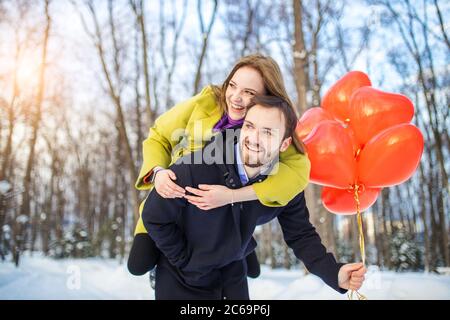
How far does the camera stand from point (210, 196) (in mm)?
1312

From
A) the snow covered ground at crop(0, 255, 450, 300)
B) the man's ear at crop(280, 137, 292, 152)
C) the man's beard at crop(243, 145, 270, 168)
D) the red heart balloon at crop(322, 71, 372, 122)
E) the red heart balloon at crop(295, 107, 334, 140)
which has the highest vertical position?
the red heart balloon at crop(322, 71, 372, 122)

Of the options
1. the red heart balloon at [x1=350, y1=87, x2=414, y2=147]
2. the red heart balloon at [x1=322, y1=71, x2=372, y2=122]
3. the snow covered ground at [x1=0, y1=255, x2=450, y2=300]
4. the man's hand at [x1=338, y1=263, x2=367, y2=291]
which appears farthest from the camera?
the snow covered ground at [x1=0, y1=255, x2=450, y2=300]

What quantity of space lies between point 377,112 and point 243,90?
964mm

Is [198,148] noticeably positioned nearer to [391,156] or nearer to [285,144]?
[285,144]

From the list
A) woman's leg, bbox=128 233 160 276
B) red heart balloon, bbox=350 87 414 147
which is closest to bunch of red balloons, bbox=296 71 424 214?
red heart balloon, bbox=350 87 414 147

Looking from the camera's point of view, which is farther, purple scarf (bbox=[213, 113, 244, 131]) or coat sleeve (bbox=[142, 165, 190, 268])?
purple scarf (bbox=[213, 113, 244, 131])

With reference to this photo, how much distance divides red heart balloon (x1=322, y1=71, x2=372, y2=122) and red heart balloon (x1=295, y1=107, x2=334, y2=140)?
0.14 metres

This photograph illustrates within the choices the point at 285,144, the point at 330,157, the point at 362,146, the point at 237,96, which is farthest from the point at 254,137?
the point at 362,146

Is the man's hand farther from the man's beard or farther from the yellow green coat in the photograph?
the man's beard

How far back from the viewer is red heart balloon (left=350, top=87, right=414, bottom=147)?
207 cm
